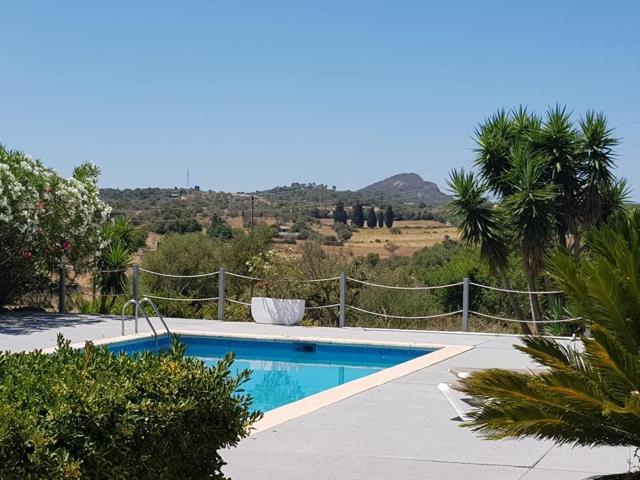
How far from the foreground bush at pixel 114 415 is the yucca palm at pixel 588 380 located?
141cm

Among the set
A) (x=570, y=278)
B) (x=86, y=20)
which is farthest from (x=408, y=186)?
(x=570, y=278)

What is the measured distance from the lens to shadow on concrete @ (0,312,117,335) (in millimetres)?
15614

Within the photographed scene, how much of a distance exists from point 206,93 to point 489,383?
103 ft

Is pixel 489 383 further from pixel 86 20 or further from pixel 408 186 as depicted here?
pixel 408 186

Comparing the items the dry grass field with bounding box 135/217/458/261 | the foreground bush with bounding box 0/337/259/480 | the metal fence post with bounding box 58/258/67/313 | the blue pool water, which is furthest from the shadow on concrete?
the dry grass field with bounding box 135/217/458/261

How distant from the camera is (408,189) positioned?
119438 mm

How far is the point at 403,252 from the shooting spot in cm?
5138

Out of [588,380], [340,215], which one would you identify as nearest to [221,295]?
[588,380]

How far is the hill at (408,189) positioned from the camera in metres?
113

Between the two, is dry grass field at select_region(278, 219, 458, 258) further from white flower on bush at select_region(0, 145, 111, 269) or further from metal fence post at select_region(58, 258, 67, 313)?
white flower on bush at select_region(0, 145, 111, 269)

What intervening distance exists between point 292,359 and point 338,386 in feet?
14.9

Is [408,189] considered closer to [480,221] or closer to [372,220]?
[372,220]

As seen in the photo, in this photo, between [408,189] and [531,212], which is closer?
[531,212]

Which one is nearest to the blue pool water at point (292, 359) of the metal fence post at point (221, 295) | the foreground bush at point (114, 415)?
the metal fence post at point (221, 295)
